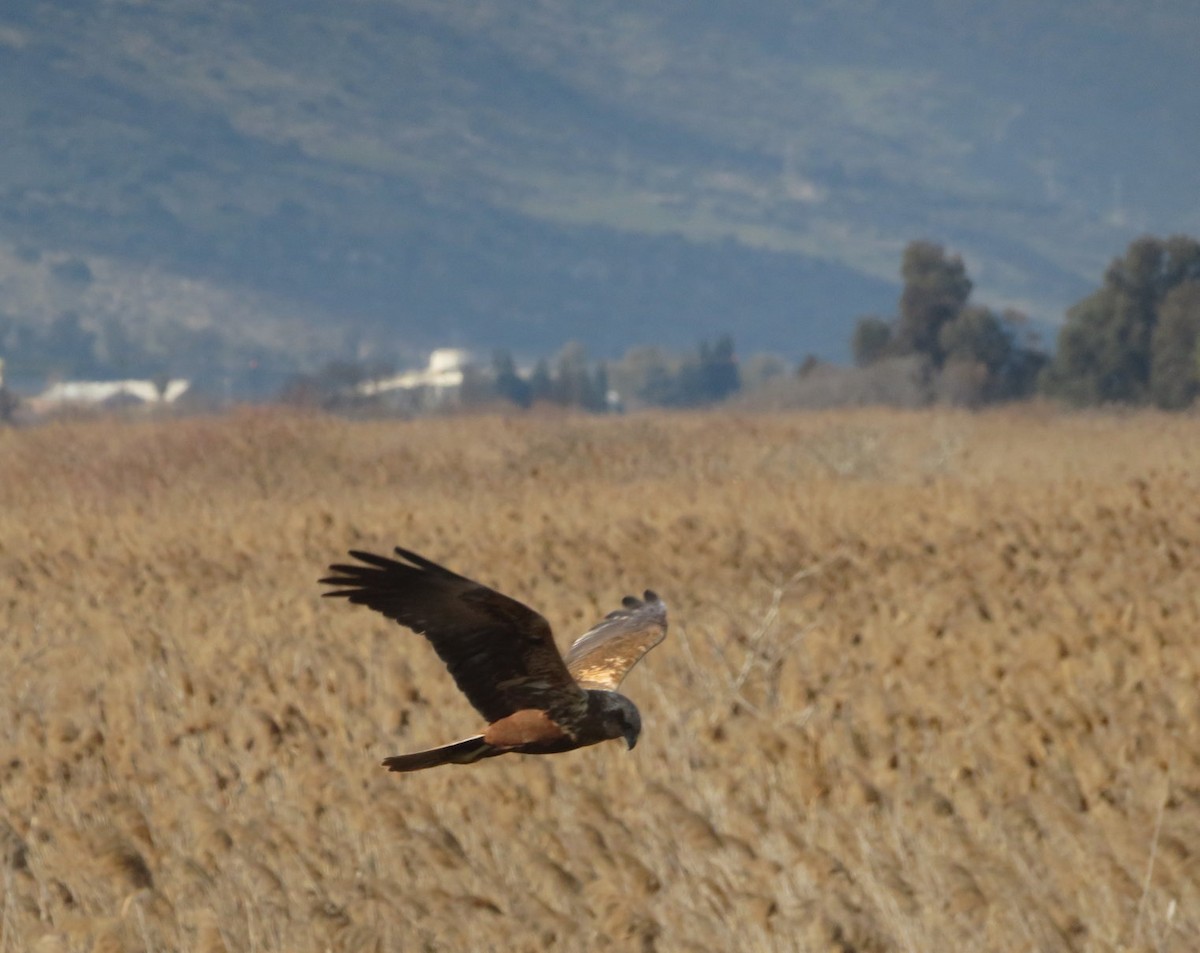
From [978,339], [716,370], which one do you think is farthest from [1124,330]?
[716,370]

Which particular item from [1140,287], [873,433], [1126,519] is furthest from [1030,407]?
[1126,519]

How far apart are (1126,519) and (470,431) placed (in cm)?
1692

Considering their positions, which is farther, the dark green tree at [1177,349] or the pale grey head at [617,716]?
the dark green tree at [1177,349]

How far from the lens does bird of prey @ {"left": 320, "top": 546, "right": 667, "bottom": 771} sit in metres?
2.85

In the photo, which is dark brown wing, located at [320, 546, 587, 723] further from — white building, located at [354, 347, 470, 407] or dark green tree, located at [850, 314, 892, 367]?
white building, located at [354, 347, 470, 407]

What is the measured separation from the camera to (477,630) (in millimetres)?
3014

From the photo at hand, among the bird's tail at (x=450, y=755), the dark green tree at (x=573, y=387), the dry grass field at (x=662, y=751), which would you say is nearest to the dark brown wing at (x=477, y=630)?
the bird's tail at (x=450, y=755)

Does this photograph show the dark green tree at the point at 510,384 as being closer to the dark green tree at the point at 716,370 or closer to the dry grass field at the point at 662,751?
the dark green tree at the point at 716,370

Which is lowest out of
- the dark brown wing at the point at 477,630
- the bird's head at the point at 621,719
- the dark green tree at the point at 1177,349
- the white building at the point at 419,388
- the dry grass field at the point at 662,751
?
the dry grass field at the point at 662,751

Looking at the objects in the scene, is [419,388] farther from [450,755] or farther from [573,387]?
[450,755]

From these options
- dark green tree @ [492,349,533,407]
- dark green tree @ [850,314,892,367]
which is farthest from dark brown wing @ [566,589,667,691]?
dark green tree @ [492,349,533,407]

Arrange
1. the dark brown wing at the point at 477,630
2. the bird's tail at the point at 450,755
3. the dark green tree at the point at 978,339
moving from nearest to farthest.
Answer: the bird's tail at the point at 450,755
the dark brown wing at the point at 477,630
the dark green tree at the point at 978,339

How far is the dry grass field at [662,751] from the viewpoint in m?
4.73

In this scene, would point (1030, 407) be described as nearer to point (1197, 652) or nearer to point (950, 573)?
point (950, 573)
